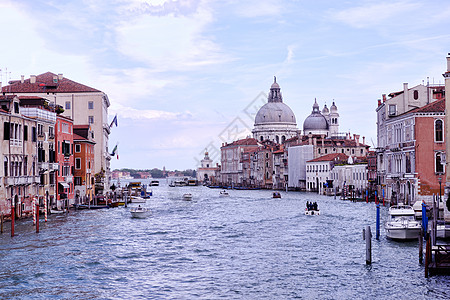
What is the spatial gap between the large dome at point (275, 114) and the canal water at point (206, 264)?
357ft

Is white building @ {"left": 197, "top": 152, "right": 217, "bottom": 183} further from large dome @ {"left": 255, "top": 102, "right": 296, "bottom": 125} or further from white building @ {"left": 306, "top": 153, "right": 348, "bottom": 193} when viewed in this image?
white building @ {"left": 306, "top": 153, "right": 348, "bottom": 193}

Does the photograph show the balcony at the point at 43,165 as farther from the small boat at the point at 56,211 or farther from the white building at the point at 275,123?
the white building at the point at 275,123

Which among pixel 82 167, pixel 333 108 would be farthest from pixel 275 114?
pixel 82 167

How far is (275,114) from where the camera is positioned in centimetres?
14088

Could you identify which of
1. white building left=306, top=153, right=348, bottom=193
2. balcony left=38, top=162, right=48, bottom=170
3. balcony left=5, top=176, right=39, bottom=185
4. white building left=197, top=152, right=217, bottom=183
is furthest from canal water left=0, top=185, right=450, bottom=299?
white building left=197, top=152, right=217, bottom=183

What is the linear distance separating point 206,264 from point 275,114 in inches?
4771

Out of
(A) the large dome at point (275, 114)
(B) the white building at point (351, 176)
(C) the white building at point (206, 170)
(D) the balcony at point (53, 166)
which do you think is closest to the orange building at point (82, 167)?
(D) the balcony at point (53, 166)

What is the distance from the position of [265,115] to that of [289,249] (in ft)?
389

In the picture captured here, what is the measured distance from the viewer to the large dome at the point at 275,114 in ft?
462

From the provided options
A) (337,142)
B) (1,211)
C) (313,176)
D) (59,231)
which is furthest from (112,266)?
(337,142)

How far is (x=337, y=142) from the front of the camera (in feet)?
305

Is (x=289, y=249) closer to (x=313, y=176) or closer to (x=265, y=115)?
(x=313, y=176)

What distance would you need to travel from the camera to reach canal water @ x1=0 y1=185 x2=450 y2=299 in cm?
1667

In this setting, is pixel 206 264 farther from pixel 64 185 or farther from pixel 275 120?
pixel 275 120
